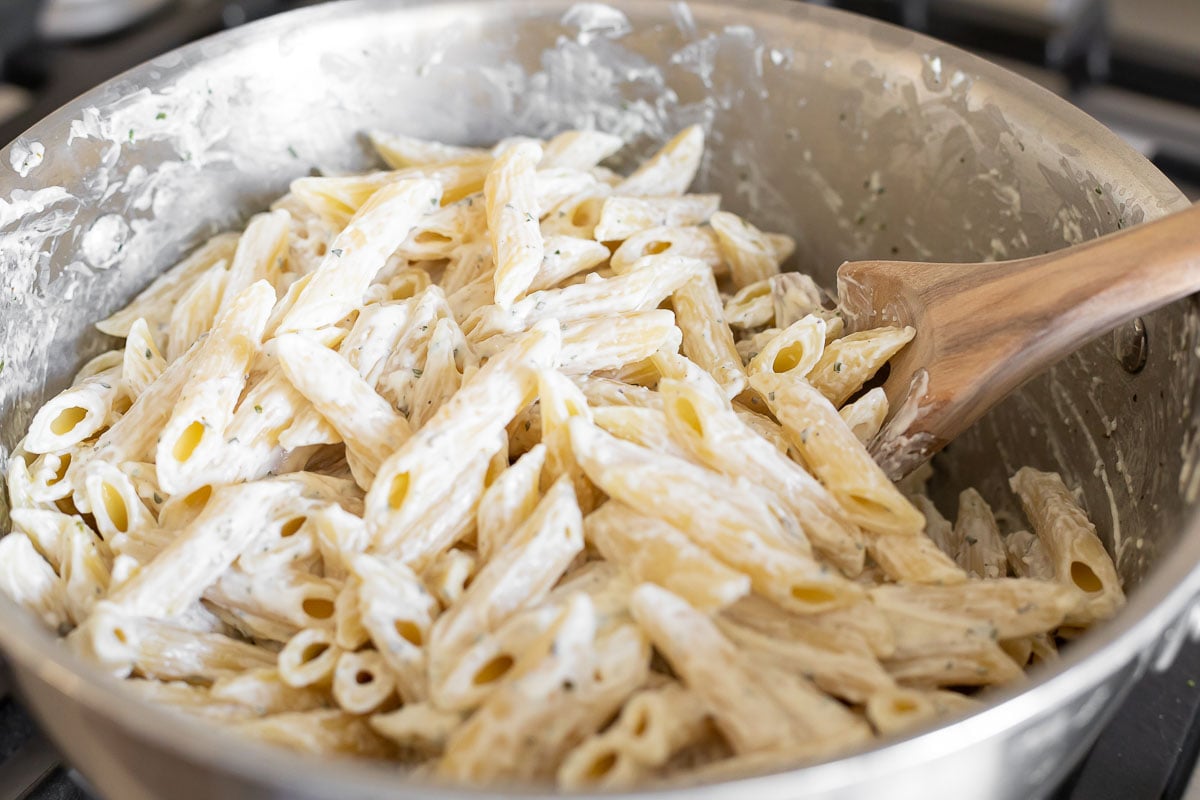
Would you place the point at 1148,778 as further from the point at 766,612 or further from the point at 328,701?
the point at 328,701

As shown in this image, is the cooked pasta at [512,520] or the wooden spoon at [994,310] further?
the wooden spoon at [994,310]

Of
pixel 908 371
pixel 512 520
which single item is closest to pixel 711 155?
pixel 908 371

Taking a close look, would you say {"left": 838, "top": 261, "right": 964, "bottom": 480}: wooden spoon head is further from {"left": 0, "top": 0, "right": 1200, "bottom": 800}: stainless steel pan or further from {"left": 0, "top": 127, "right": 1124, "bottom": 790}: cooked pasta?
{"left": 0, "top": 0, "right": 1200, "bottom": 800}: stainless steel pan

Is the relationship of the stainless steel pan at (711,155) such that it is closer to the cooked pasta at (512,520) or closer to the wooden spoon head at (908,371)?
the cooked pasta at (512,520)

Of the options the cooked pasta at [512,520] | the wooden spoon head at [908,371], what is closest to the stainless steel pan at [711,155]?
the cooked pasta at [512,520]

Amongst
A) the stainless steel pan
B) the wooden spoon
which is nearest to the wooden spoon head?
the wooden spoon

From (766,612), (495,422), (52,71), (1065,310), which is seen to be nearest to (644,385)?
(495,422)

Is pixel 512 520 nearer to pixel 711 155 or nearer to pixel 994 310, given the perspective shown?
pixel 994 310

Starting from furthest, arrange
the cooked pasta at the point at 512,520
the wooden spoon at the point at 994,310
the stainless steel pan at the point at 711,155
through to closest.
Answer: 1. the stainless steel pan at the point at 711,155
2. the wooden spoon at the point at 994,310
3. the cooked pasta at the point at 512,520
